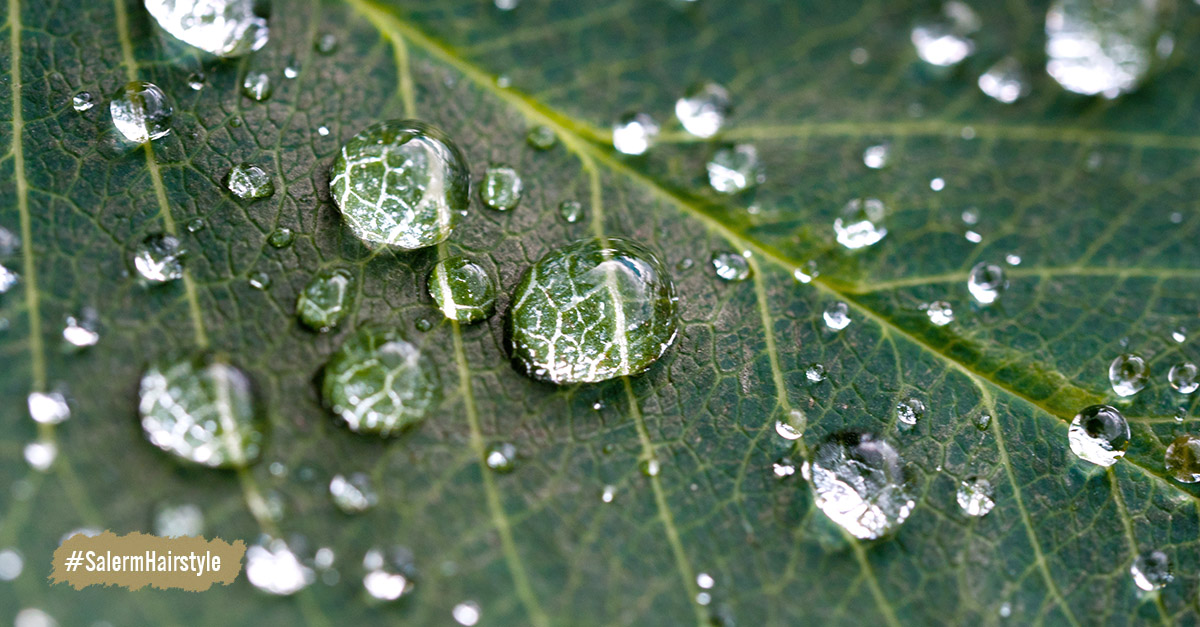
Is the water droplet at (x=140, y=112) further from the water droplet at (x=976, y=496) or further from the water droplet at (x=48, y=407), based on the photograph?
the water droplet at (x=976, y=496)

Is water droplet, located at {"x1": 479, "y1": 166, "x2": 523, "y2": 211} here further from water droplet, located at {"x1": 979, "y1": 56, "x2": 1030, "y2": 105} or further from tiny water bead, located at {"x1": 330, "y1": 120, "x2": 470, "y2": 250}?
water droplet, located at {"x1": 979, "y1": 56, "x2": 1030, "y2": 105}

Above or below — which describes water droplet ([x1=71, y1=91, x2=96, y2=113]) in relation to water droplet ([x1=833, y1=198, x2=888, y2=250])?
above

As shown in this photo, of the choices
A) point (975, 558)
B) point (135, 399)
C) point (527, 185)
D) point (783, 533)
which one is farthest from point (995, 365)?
point (135, 399)

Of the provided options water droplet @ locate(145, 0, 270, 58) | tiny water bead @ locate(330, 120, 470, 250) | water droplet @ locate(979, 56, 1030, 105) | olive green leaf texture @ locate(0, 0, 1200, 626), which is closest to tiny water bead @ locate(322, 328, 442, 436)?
olive green leaf texture @ locate(0, 0, 1200, 626)

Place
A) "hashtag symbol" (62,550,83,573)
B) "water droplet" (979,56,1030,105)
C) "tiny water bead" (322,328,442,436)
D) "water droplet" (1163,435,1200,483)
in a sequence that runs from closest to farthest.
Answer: "hashtag symbol" (62,550,83,573) < "tiny water bead" (322,328,442,436) < "water droplet" (1163,435,1200,483) < "water droplet" (979,56,1030,105)

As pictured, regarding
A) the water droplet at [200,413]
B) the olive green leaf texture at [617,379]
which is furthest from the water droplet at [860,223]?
the water droplet at [200,413]

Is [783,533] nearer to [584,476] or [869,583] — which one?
[869,583]
